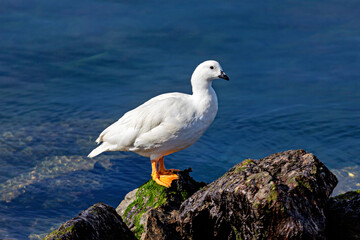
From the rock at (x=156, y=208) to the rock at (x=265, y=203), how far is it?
20 centimetres

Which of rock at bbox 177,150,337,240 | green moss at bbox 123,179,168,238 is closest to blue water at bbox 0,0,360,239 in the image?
green moss at bbox 123,179,168,238

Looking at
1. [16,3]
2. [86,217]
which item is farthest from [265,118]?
[16,3]

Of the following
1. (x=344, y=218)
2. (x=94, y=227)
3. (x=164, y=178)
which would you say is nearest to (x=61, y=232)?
(x=94, y=227)

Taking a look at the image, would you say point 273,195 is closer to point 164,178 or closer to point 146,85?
point 164,178

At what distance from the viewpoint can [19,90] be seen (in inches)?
602

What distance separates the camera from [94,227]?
5.76m

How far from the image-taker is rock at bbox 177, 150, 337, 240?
557cm

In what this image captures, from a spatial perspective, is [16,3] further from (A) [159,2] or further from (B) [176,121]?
(B) [176,121]

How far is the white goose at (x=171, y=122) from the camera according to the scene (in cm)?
786

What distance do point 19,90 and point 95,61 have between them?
2.41 meters

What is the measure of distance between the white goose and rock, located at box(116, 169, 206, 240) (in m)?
0.16

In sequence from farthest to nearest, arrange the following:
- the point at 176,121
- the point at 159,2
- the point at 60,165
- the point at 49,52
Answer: the point at 159,2, the point at 49,52, the point at 60,165, the point at 176,121

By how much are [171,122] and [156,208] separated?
4.83 ft

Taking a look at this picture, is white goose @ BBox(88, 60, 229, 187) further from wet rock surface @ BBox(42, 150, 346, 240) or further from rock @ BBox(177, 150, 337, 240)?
rock @ BBox(177, 150, 337, 240)
